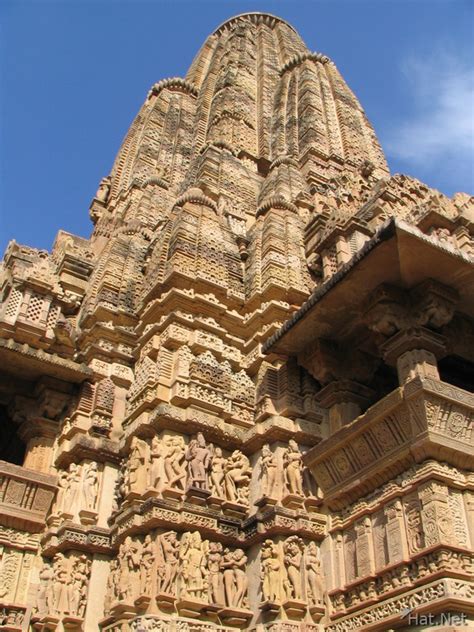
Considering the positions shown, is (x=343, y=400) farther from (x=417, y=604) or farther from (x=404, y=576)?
(x=417, y=604)

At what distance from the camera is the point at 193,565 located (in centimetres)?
931

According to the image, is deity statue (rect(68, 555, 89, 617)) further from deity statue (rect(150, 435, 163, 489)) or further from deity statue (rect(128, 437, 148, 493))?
deity statue (rect(150, 435, 163, 489))

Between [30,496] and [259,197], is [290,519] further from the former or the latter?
[259,197]

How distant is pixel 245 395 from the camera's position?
39.5 ft

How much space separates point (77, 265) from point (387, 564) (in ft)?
36.5

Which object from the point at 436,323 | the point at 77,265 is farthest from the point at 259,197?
the point at 436,323

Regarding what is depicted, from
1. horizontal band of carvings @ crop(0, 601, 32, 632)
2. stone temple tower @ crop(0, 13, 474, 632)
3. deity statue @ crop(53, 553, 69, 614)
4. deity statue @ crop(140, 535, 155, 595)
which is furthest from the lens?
horizontal band of carvings @ crop(0, 601, 32, 632)

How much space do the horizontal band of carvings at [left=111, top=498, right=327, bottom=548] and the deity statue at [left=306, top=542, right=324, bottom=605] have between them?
0.20m

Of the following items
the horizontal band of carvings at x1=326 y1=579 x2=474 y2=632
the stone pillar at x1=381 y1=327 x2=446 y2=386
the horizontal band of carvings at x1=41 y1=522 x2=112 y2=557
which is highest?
the stone pillar at x1=381 y1=327 x2=446 y2=386

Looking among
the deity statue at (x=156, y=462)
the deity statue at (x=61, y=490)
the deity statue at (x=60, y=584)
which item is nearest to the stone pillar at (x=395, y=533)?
the deity statue at (x=156, y=462)

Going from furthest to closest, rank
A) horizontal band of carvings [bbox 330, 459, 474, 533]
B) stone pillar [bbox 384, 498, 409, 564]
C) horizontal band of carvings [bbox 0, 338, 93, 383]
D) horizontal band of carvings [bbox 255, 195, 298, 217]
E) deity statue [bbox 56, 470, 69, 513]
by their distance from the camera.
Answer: horizontal band of carvings [bbox 255, 195, 298, 217]
horizontal band of carvings [bbox 0, 338, 93, 383]
deity statue [bbox 56, 470, 69, 513]
horizontal band of carvings [bbox 330, 459, 474, 533]
stone pillar [bbox 384, 498, 409, 564]

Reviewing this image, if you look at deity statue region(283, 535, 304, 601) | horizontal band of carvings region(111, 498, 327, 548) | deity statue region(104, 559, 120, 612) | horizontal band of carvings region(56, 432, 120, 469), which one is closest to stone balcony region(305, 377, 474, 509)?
horizontal band of carvings region(111, 498, 327, 548)

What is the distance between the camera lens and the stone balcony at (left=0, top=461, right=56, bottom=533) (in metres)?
11.2

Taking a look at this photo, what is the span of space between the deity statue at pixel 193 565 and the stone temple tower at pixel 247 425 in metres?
0.03
